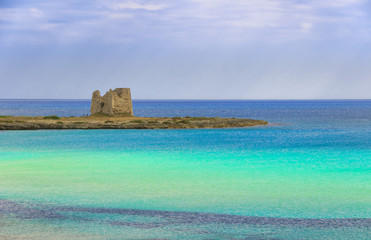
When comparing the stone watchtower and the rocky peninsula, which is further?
the stone watchtower

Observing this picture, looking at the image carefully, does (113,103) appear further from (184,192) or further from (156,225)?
(156,225)

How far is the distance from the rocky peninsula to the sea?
15.1m

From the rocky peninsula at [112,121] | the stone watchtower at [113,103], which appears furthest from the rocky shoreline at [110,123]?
the stone watchtower at [113,103]

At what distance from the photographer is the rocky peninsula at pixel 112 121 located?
45.2 m

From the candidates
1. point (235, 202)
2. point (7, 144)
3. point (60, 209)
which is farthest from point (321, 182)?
point (7, 144)

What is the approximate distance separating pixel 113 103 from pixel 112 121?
10.7 ft

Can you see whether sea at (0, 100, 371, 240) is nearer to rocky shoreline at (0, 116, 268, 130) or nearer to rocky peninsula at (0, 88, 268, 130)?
rocky shoreline at (0, 116, 268, 130)

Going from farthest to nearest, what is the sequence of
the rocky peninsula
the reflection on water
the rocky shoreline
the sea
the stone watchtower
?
1. the stone watchtower
2. the rocky peninsula
3. the rocky shoreline
4. the sea
5. the reflection on water

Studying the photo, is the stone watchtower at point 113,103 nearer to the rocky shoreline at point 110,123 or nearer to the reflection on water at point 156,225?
the rocky shoreline at point 110,123

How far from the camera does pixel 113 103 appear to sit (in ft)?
162

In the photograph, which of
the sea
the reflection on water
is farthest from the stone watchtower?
the reflection on water

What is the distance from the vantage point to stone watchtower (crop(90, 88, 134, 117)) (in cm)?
4941


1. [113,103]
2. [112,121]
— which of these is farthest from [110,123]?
[113,103]

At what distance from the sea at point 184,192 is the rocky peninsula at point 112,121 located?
49.6ft
